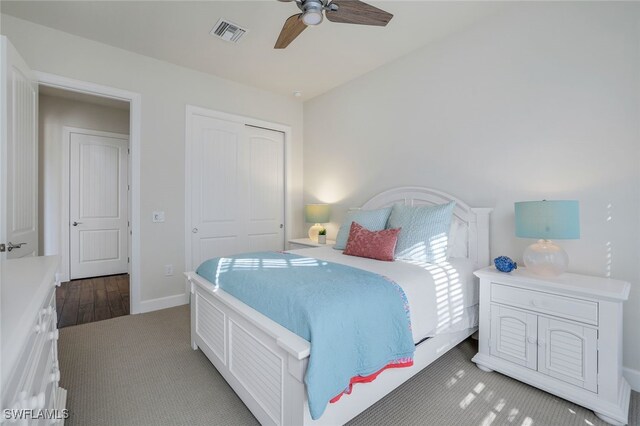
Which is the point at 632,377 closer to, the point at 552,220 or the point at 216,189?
the point at 552,220

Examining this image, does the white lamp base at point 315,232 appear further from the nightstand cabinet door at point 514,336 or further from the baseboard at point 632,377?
the baseboard at point 632,377

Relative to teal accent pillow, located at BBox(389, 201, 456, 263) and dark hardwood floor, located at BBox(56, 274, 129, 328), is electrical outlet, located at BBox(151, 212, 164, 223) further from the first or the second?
teal accent pillow, located at BBox(389, 201, 456, 263)

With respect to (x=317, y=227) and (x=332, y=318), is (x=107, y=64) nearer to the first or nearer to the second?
(x=317, y=227)

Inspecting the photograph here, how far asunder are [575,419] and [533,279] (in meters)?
0.77

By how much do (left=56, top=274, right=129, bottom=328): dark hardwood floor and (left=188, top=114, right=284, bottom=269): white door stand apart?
3.31 feet

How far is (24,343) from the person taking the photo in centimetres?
64

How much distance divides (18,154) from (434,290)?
3.13 m

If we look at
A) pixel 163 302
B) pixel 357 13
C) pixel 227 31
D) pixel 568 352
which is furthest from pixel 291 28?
pixel 163 302

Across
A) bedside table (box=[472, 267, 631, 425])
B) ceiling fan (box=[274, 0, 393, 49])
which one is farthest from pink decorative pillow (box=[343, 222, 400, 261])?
ceiling fan (box=[274, 0, 393, 49])

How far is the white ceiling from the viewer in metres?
2.47

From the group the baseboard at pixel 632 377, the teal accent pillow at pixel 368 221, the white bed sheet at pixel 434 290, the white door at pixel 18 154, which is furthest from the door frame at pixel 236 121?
the baseboard at pixel 632 377

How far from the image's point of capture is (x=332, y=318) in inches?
52.6

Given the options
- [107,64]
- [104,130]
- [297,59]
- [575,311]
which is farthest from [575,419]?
[104,130]

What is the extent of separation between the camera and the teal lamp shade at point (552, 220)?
1.84m
